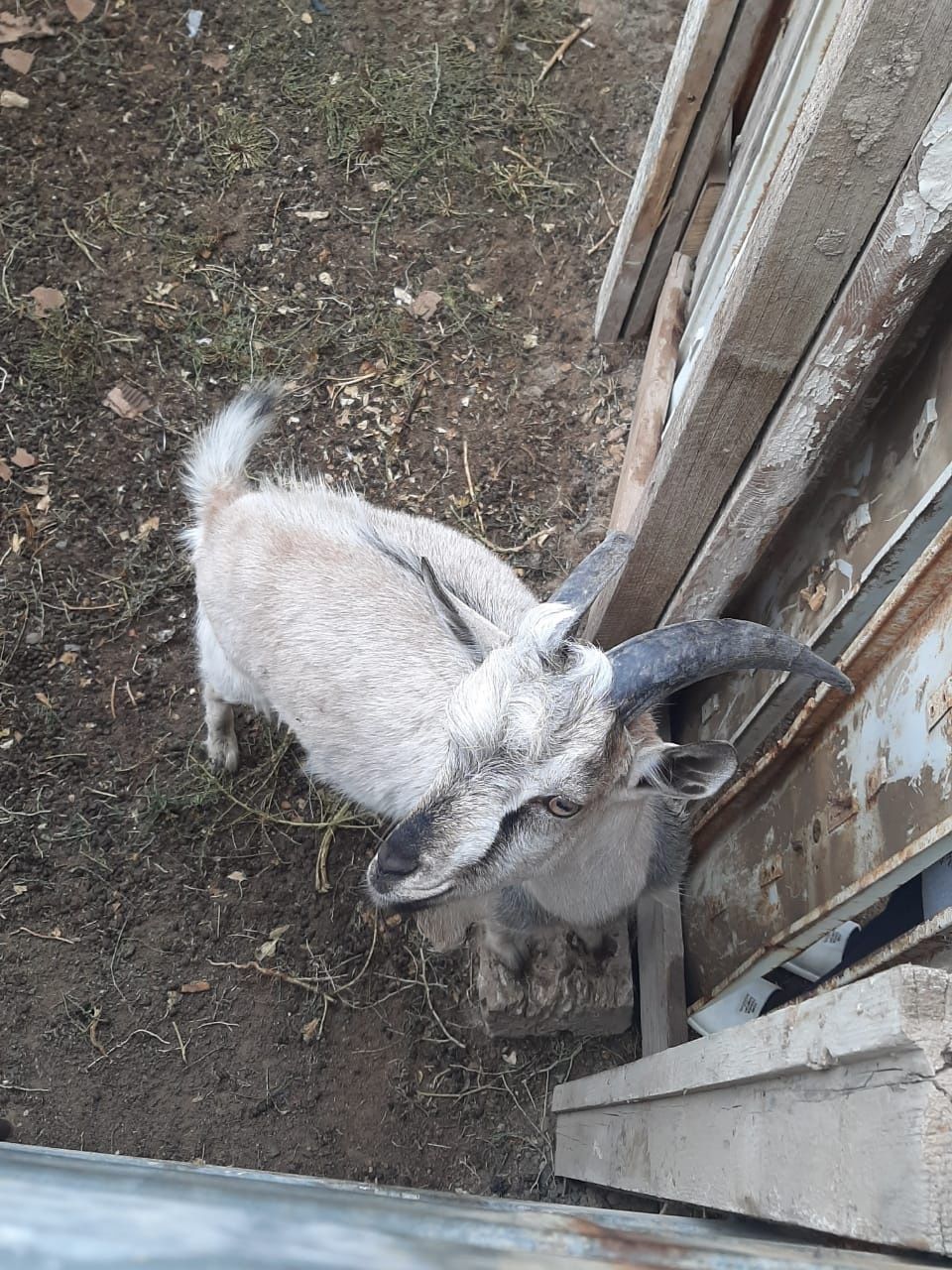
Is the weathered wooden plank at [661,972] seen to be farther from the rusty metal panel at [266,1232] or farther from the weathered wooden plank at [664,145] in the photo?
the weathered wooden plank at [664,145]

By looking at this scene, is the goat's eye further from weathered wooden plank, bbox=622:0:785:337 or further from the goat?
weathered wooden plank, bbox=622:0:785:337

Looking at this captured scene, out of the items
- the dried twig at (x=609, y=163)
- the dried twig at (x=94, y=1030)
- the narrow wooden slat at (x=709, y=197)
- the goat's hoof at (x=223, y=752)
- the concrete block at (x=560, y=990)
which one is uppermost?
the dried twig at (x=609, y=163)

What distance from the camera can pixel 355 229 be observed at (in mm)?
4234

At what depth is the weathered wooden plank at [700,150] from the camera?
9.02ft

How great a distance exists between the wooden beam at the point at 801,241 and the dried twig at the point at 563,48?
10.6ft

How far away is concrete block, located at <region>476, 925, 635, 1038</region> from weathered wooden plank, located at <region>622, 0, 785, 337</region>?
2.56 meters

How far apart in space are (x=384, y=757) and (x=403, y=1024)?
41.4 inches

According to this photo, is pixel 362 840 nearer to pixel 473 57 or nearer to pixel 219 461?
pixel 219 461

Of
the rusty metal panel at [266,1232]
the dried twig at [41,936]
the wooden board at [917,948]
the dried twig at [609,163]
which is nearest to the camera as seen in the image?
the rusty metal panel at [266,1232]

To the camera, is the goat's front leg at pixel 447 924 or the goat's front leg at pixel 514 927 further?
the goat's front leg at pixel 447 924

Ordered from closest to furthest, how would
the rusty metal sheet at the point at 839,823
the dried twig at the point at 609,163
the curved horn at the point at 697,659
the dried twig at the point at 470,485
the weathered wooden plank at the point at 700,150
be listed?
the rusty metal sheet at the point at 839,823 → the curved horn at the point at 697,659 → the weathered wooden plank at the point at 700,150 → the dried twig at the point at 470,485 → the dried twig at the point at 609,163

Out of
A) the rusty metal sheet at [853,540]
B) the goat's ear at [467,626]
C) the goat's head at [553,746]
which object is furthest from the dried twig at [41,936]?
the rusty metal sheet at [853,540]

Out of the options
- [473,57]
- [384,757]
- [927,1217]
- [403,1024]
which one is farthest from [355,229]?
[927,1217]

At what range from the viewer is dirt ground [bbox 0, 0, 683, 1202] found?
2.87 m
